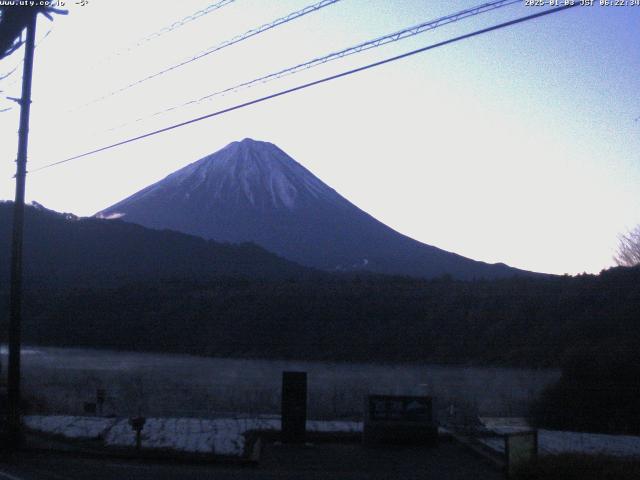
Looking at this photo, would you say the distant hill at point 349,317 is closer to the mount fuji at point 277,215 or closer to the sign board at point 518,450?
the sign board at point 518,450

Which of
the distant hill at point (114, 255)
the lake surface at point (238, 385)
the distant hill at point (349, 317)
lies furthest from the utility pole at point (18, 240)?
the distant hill at point (114, 255)

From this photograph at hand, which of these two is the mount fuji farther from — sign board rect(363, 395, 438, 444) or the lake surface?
sign board rect(363, 395, 438, 444)

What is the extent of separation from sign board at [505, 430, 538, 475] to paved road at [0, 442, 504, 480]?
1.61 meters

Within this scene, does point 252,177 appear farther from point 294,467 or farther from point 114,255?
point 294,467

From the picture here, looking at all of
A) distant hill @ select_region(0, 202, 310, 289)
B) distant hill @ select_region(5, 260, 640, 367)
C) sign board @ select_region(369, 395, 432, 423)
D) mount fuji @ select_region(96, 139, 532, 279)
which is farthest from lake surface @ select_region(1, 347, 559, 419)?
mount fuji @ select_region(96, 139, 532, 279)

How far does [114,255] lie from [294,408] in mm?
43059

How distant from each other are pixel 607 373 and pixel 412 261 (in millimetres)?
52468

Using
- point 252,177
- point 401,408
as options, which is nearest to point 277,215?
point 252,177

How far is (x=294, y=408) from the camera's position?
1933 cm

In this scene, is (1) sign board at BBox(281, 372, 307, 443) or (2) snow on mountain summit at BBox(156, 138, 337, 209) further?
(2) snow on mountain summit at BBox(156, 138, 337, 209)

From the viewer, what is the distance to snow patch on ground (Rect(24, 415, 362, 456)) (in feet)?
60.2

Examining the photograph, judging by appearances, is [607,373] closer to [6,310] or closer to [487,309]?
[487,309]

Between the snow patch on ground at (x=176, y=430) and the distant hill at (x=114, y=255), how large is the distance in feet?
104

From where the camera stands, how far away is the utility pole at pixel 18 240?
1847cm
